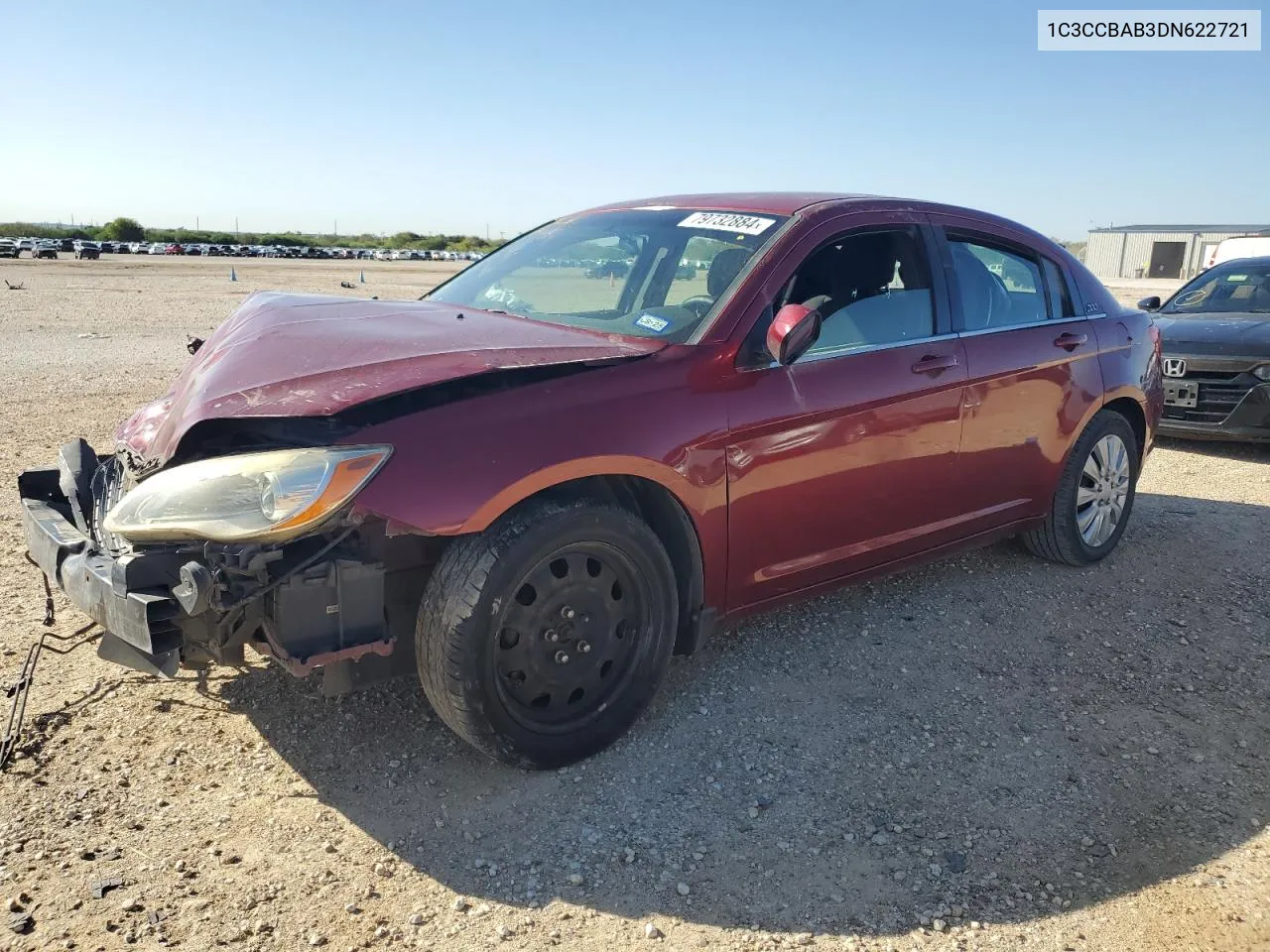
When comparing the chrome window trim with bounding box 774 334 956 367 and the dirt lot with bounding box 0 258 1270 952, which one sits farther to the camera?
the chrome window trim with bounding box 774 334 956 367

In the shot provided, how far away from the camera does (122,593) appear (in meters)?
2.49

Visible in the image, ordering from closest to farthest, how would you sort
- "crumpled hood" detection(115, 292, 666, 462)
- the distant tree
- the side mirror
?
1. "crumpled hood" detection(115, 292, 666, 462)
2. the side mirror
3. the distant tree

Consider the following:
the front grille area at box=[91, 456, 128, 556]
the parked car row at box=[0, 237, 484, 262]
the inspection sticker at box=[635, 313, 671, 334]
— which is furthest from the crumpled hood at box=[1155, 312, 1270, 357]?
the parked car row at box=[0, 237, 484, 262]

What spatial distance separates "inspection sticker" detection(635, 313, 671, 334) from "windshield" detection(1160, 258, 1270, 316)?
719 cm

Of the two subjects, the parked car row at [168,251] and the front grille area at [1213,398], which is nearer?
the front grille area at [1213,398]

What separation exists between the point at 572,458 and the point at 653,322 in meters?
0.81

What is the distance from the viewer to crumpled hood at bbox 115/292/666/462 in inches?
107

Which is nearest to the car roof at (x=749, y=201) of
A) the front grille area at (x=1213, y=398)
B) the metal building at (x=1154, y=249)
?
the front grille area at (x=1213, y=398)

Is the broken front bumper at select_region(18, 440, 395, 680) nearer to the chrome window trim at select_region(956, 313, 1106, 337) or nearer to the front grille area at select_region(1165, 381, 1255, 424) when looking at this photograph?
the chrome window trim at select_region(956, 313, 1106, 337)

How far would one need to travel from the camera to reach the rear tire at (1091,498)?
4.84 m

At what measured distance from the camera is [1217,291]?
8914 millimetres

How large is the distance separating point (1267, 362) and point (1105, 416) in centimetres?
348

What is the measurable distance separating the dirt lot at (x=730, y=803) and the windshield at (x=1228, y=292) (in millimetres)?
5381

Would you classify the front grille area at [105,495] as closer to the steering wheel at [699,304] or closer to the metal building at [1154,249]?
the steering wheel at [699,304]
